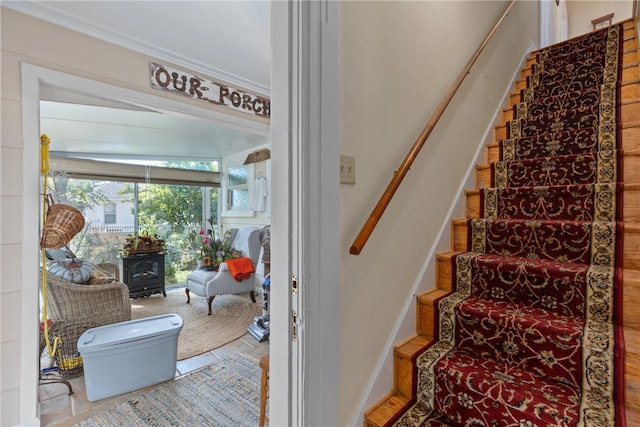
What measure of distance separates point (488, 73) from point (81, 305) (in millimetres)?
3791

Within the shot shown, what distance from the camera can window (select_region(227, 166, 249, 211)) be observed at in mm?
5508

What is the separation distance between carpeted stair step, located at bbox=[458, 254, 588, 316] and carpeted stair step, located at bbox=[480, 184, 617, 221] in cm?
33

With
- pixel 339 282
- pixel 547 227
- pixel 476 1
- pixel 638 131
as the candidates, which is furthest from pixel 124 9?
pixel 638 131

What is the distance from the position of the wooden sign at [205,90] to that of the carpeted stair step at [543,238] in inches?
92.7

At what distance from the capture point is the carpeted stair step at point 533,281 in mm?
1258

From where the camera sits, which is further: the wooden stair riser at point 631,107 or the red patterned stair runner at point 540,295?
the wooden stair riser at point 631,107

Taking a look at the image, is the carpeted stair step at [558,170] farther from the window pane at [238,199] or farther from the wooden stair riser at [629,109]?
the window pane at [238,199]

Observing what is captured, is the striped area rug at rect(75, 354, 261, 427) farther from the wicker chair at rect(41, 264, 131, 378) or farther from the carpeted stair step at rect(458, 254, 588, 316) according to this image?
the carpeted stair step at rect(458, 254, 588, 316)

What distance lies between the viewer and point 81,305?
8.09 ft

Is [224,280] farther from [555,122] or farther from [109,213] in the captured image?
[555,122]

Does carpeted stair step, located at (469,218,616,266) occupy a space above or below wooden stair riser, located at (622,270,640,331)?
above

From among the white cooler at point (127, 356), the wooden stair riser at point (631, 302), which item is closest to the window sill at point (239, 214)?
the white cooler at point (127, 356)

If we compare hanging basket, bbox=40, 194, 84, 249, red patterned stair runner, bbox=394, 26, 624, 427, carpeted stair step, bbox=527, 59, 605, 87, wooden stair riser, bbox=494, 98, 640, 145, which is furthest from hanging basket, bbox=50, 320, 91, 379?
carpeted stair step, bbox=527, 59, 605, 87

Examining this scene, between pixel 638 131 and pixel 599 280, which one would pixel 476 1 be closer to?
pixel 638 131
